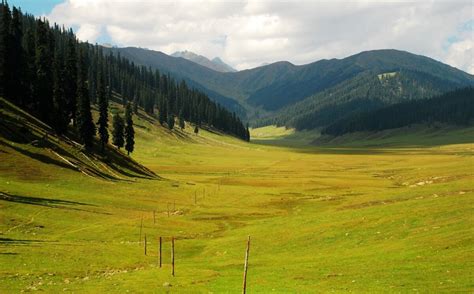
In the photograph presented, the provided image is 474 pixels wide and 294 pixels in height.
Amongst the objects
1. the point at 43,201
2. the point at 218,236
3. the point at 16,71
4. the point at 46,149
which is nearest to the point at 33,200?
the point at 43,201

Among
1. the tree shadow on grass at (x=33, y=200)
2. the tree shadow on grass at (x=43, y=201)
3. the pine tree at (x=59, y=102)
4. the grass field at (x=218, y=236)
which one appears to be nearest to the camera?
the grass field at (x=218, y=236)

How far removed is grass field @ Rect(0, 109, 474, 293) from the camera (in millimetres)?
31391

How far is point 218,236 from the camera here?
194ft

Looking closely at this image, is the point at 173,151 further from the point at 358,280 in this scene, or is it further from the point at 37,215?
the point at 358,280

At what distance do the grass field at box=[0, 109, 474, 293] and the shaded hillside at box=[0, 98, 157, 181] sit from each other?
983 mm

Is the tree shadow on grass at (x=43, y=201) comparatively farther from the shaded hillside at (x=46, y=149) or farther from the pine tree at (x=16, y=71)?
the pine tree at (x=16, y=71)

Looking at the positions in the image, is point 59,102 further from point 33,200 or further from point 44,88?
point 33,200

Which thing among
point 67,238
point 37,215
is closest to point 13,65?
point 37,215

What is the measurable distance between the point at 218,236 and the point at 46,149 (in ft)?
155

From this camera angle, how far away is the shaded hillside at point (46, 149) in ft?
268

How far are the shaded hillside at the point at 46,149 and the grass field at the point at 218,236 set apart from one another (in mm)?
983

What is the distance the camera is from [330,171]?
150375mm

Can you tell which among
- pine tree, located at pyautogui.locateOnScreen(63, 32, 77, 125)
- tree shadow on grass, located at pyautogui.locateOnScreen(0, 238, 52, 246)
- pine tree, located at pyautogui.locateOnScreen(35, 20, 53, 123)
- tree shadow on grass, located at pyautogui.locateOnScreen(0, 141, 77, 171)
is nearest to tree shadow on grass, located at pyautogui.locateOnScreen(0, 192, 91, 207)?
tree shadow on grass, located at pyautogui.locateOnScreen(0, 238, 52, 246)

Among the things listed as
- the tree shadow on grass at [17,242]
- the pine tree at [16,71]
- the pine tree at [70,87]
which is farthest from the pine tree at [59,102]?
the tree shadow on grass at [17,242]
